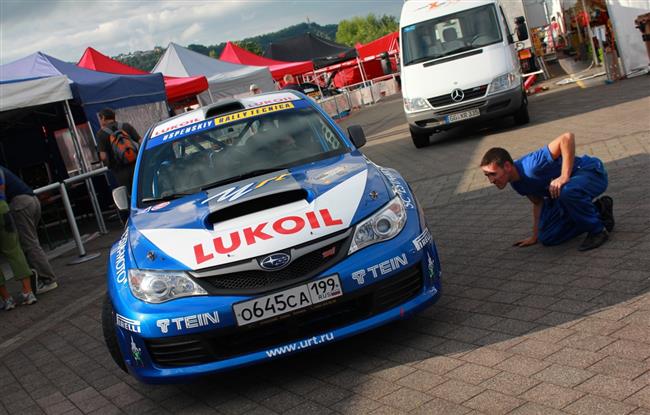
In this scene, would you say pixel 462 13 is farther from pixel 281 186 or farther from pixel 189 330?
pixel 189 330

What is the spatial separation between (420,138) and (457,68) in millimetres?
1438

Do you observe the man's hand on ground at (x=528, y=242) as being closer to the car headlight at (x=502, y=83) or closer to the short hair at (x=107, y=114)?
the short hair at (x=107, y=114)

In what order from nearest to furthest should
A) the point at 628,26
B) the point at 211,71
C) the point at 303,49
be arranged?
the point at 628,26
the point at 211,71
the point at 303,49

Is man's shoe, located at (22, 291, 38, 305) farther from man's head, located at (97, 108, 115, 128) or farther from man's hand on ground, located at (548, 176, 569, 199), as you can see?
man's hand on ground, located at (548, 176, 569, 199)

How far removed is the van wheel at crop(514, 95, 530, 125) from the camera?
48.5 feet

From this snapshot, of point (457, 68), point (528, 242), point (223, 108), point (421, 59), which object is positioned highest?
point (223, 108)

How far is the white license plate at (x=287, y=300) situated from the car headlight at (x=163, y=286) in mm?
254

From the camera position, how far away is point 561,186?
5.94 metres

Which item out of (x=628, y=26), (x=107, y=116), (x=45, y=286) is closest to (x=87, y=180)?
(x=107, y=116)

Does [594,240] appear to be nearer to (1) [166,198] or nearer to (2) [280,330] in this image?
(2) [280,330]

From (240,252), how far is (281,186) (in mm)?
800

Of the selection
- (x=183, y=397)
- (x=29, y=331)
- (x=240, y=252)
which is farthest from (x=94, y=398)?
(x=29, y=331)

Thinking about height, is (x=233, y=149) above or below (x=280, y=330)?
above

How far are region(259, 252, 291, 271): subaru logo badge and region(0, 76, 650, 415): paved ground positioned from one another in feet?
2.32
